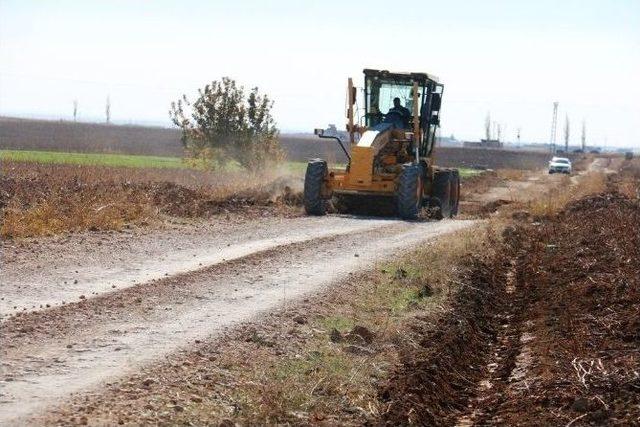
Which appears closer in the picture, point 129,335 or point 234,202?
point 129,335

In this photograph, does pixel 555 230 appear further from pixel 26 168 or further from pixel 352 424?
pixel 26 168

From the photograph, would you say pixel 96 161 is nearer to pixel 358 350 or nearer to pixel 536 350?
pixel 536 350

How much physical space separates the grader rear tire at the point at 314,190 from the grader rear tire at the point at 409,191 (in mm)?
1961

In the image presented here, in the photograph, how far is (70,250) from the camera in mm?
17422

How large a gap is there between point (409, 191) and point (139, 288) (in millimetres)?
13475

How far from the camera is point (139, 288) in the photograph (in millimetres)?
13883

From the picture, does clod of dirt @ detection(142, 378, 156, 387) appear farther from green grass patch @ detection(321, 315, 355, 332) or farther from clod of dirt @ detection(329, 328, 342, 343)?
green grass patch @ detection(321, 315, 355, 332)

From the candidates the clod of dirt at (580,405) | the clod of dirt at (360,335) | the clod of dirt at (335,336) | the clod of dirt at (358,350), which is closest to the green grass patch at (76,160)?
the clod of dirt at (360,335)

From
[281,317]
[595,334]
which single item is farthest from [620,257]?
[281,317]

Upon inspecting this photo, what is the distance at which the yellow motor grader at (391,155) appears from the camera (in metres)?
27.0

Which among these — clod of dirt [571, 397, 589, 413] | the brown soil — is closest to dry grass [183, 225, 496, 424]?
the brown soil

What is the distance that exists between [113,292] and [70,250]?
4.19 meters

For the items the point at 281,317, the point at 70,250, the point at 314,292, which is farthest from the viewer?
the point at 70,250

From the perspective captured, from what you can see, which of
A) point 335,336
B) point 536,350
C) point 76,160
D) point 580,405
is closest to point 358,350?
point 335,336
